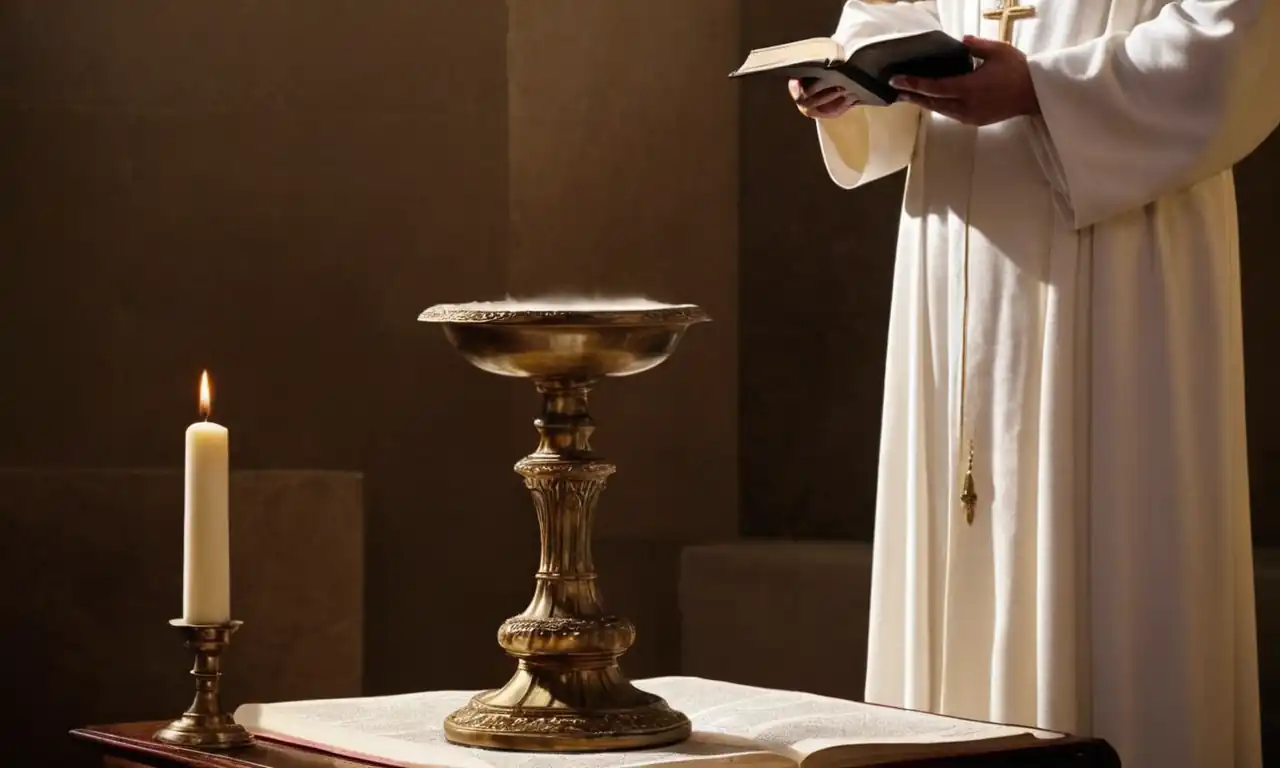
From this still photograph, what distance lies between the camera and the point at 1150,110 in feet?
10.3

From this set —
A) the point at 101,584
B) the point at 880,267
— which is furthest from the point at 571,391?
the point at 880,267

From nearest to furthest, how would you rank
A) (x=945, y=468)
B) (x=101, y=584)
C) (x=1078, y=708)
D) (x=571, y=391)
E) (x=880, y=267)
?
(x=571, y=391) < (x=1078, y=708) < (x=945, y=468) < (x=101, y=584) < (x=880, y=267)

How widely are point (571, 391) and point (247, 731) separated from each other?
0.51 metres

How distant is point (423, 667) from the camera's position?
516cm

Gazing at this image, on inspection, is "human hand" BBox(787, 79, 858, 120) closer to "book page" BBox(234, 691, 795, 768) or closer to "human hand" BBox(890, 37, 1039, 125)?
"human hand" BBox(890, 37, 1039, 125)

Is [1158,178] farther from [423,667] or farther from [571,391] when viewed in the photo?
[423,667]

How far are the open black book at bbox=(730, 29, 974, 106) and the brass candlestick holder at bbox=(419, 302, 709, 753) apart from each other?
0.78 metres

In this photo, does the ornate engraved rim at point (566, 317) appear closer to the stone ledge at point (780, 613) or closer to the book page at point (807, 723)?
the book page at point (807, 723)

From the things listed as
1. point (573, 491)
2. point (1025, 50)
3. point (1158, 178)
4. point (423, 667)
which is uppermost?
point (1025, 50)

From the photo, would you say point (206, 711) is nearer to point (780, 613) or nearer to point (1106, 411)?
point (1106, 411)

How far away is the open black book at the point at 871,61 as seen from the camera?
2979 millimetres

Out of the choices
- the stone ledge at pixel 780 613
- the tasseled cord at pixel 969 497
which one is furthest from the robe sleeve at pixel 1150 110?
the stone ledge at pixel 780 613

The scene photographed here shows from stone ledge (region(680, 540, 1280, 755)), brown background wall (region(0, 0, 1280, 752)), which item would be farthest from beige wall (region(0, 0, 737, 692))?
stone ledge (region(680, 540, 1280, 755))

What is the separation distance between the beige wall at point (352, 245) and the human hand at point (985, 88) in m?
2.13
